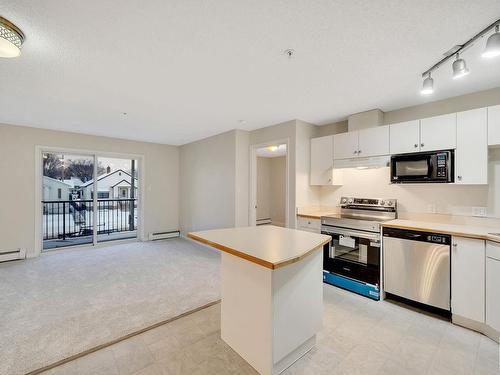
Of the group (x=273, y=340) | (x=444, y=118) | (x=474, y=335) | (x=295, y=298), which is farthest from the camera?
(x=444, y=118)

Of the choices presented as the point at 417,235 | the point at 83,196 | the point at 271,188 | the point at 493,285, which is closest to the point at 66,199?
the point at 83,196

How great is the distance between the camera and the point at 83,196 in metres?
5.19

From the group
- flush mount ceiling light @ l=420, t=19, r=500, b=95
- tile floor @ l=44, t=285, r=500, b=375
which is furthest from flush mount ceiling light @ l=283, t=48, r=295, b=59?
tile floor @ l=44, t=285, r=500, b=375

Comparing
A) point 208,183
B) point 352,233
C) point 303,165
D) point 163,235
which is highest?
point 303,165

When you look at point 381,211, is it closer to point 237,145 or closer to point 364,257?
point 364,257

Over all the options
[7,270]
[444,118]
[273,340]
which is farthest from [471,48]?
[7,270]

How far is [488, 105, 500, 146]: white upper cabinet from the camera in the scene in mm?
2273

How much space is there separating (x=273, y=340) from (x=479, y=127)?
2946 millimetres

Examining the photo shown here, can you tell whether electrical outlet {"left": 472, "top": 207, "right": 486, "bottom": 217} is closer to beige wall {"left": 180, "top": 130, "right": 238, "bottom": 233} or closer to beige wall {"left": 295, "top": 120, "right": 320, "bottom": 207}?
beige wall {"left": 295, "top": 120, "right": 320, "bottom": 207}

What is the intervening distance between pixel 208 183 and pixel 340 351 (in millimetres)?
4005

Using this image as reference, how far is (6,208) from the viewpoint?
164 inches

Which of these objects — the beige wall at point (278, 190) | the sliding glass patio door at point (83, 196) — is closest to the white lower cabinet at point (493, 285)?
the beige wall at point (278, 190)

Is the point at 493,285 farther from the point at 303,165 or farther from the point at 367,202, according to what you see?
the point at 303,165

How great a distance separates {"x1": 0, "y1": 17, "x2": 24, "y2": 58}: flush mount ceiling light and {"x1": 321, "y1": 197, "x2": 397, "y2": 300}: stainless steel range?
361 cm
